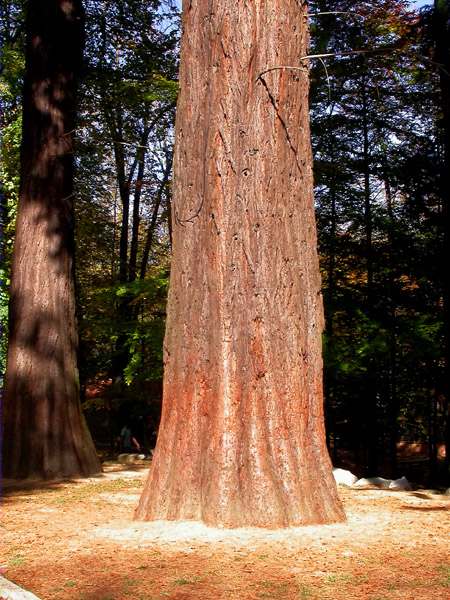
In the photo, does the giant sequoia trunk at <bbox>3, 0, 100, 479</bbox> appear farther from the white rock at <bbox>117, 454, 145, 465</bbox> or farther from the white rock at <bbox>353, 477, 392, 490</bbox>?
the white rock at <bbox>353, 477, 392, 490</bbox>

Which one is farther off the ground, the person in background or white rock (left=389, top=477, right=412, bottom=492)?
the person in background

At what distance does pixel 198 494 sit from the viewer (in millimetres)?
5719

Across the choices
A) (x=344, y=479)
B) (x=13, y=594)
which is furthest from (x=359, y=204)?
(x=13, y=594)

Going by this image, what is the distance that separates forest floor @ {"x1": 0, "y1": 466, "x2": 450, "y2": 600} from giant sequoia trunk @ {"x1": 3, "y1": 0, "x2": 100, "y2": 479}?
2.74 m

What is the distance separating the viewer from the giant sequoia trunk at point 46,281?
Answer: 931 cm

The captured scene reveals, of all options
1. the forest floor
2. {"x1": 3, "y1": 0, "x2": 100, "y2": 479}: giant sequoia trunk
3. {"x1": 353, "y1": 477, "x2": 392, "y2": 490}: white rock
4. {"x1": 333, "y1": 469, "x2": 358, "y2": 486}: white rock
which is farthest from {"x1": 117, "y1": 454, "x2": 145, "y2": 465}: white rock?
the forest floor

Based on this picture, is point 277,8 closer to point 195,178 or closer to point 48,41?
point 195,178

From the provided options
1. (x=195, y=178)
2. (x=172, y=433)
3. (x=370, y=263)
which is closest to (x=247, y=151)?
(x=195, y=178)

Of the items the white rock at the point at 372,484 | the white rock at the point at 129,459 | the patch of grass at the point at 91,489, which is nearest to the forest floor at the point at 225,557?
the patch of grass at the point at 91,489

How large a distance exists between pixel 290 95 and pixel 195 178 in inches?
39.8

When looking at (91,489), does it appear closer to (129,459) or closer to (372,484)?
(372,484)

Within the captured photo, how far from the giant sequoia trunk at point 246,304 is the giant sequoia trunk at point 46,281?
12.1 feet

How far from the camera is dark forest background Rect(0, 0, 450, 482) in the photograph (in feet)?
47.4

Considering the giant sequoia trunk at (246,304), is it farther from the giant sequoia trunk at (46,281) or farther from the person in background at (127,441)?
the person in background at (127,441)
